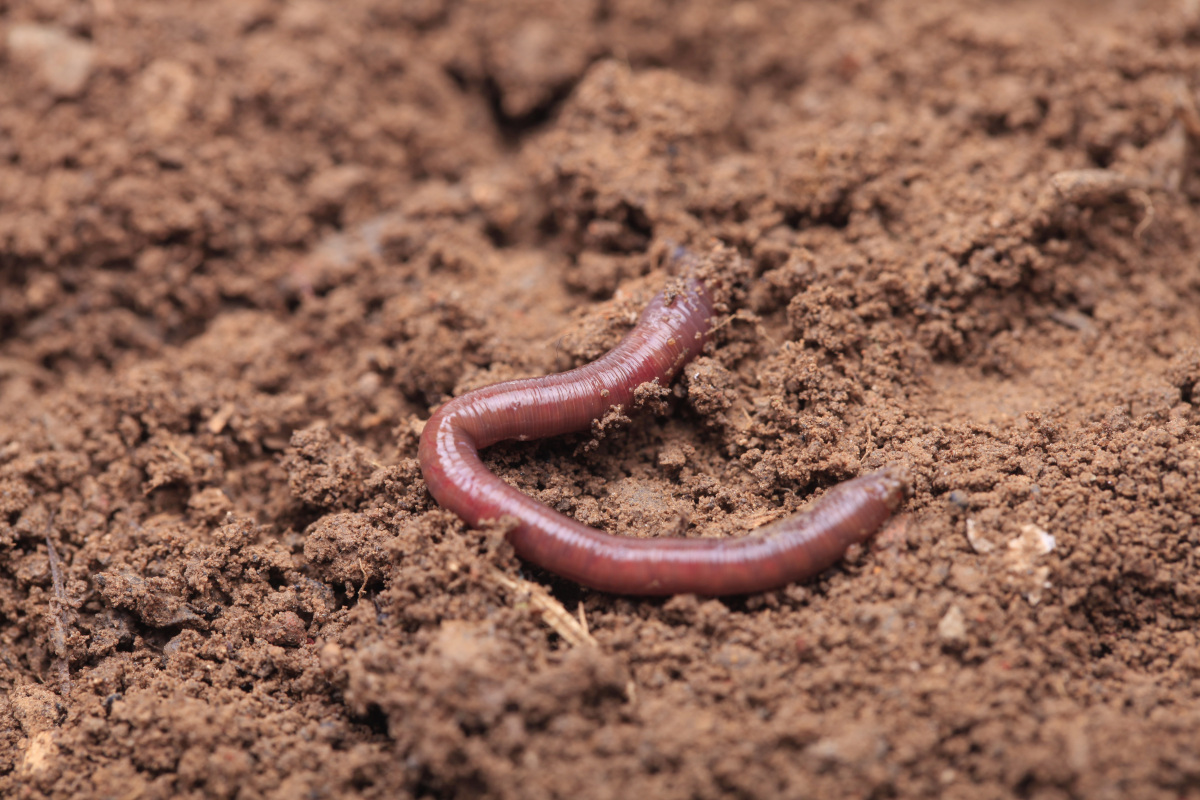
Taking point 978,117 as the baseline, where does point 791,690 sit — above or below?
below

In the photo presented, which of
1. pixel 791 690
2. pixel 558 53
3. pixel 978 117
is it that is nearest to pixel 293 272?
pixel 558 53

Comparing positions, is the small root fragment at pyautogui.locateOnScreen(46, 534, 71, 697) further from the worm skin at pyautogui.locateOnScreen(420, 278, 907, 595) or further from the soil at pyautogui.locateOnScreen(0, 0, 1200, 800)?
the worm skin at pyautogui.locateOnScreen(420, 278, 907, 595)

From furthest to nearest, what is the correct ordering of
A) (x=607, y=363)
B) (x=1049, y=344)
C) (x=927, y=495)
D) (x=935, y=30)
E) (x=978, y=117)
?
(x=935, y=30) < (x=978, y=117) < (x=1049, y=344) < (x=607, y=363) < (x=927, y=495)

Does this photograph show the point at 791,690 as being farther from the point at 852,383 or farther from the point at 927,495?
the point at 852,383

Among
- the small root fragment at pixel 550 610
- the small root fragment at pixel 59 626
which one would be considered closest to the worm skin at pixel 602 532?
the small root fragment at pixel 550 610

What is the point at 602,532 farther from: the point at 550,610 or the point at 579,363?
the point at 579,363

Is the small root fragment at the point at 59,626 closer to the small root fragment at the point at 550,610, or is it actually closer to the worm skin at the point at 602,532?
the worm skin at the point at 602,532

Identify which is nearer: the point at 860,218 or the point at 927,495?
the point at 927,495
